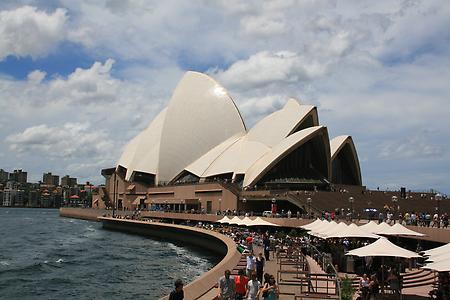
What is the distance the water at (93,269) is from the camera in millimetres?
19312

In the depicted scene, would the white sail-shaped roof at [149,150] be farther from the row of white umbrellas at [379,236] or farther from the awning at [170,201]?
the row of white umbrellas at [379,236]

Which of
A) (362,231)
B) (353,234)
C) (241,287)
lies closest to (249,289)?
(241,287)

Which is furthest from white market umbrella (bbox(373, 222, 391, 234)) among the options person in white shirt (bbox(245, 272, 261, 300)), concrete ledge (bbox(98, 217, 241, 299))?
person in white shirt (bbox(245, 272, 261, 300))

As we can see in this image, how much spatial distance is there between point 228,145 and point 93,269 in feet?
121

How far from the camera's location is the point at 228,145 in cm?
6069

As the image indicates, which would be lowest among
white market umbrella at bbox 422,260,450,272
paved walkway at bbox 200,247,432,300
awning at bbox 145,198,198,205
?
paved walkway at bbox 200,247,432,300

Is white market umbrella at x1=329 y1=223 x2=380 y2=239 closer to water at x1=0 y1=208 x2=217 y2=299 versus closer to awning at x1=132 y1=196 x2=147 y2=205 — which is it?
water at x1=0 y1=208 x2=217 y2=299

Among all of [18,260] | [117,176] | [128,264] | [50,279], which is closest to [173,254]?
[128,264]

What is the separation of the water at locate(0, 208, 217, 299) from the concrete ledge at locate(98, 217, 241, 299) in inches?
40.7

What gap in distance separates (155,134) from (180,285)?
63375mm

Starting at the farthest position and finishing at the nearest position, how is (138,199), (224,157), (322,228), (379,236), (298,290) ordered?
1. (138,199)
2. (224,157)
3. (322,228)
4. (379,236)
5. (298,290)

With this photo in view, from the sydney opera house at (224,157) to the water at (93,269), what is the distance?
1573 centimetres

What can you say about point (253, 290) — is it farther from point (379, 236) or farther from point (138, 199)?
point (138, 199)

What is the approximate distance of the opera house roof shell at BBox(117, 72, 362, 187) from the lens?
5231cm
